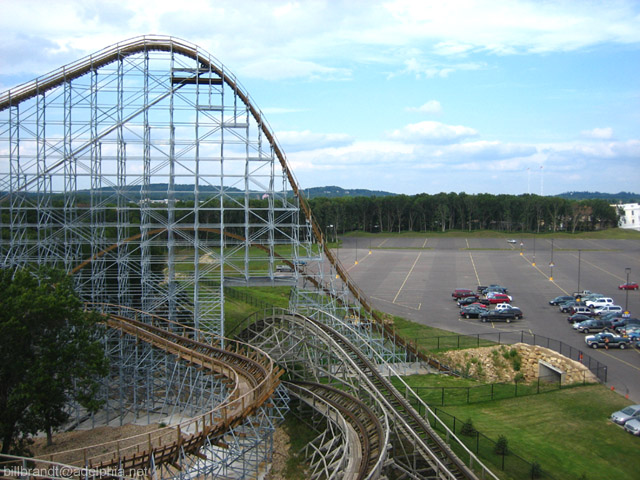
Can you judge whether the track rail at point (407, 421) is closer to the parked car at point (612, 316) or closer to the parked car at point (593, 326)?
the parked car at point (593, 326)

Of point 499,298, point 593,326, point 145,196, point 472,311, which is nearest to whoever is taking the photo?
point 145,196

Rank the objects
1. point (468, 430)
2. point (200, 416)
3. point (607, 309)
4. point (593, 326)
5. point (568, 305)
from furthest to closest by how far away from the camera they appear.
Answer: point (568, 305)
point (607, 309)
point (593, 326)
point (468, 430)
point (200, 416)

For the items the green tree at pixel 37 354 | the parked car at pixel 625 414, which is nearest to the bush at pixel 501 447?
the parked car at pixel 625 414

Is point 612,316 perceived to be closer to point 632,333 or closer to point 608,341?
point 632,333

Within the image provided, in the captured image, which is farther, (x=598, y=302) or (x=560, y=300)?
(x=560, y=300)

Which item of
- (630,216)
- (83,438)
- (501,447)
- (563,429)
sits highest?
(630,216)

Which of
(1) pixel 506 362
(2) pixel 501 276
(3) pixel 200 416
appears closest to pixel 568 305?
(1) pixel 506 362

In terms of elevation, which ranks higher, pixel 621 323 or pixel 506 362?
pixel 621 323
